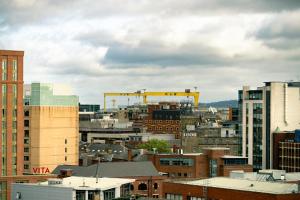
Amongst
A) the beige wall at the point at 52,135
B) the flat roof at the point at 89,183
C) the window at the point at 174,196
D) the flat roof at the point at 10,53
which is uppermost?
the flat roof at the point at 10,53

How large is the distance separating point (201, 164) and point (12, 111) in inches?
1626

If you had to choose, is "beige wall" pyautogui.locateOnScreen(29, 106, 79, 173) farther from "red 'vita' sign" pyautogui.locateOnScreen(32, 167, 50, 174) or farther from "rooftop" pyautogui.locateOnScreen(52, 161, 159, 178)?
"rooftop" pyautogui.locateOnScreen(52, 161, 159, 178)

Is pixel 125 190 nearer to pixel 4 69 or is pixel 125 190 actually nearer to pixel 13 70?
pixel 13 70

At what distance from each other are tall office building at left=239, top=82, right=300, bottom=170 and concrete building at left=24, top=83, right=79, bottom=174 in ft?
145

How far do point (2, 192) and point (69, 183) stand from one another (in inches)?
1131

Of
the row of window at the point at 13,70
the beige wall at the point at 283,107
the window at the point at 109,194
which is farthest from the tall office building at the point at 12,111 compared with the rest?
the beige wall at the point at 283,107

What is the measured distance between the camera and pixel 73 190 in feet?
340

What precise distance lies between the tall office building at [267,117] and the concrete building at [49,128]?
44.2m

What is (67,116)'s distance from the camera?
611ft

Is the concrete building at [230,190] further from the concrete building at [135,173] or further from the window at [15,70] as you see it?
the window at [15,70]

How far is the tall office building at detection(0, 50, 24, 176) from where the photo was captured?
16038cm

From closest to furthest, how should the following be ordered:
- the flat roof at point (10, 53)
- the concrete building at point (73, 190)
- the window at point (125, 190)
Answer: the concrete building at point (73, 190) → the window at point (125, 190) → the flat roof at point (10, 53)

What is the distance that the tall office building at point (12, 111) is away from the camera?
16038cm

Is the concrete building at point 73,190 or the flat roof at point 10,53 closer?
the concrete building at point 73,190
